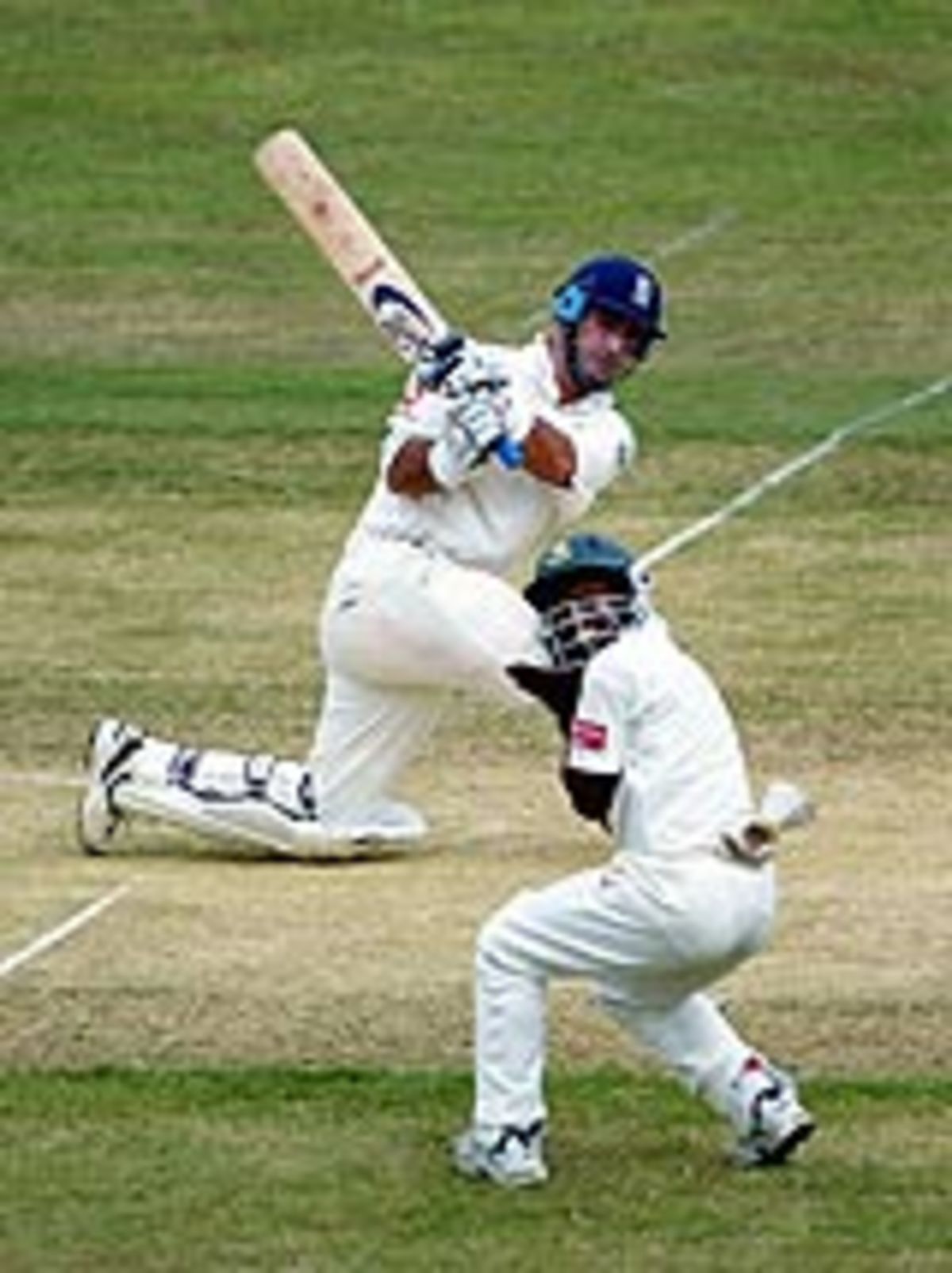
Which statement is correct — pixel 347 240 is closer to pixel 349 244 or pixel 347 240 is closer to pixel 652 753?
pixel 349 244

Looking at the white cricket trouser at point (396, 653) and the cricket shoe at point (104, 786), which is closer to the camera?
the white cricket trouser at point (396, 653)

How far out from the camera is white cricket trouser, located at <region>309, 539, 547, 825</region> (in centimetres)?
1547

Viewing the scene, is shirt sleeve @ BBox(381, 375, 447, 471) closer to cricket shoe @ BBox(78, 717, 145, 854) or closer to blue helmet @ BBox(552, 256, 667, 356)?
blue helmet @ BBox(552, 256, 667, 356)

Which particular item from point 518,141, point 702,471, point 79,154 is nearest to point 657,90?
point 518,141

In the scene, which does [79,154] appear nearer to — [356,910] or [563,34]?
[563,34]

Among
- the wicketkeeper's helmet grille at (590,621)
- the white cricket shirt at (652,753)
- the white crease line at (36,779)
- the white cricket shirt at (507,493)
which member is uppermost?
the white cricket shirt at (507,493)

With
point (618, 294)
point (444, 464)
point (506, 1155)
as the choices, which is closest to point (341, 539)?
point (444, 464)

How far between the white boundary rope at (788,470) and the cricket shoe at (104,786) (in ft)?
13.1

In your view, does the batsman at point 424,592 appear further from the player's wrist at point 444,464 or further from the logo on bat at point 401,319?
the logo on bat at point 401,319

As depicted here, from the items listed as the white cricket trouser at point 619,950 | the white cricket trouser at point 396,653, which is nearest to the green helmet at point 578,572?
the white cricket trouser at point 619,950

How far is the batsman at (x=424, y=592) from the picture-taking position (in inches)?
604

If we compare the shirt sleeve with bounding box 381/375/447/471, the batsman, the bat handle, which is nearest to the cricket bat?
the batsman

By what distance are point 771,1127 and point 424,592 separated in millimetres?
3809

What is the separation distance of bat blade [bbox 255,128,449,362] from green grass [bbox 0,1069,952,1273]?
3.80 meters
